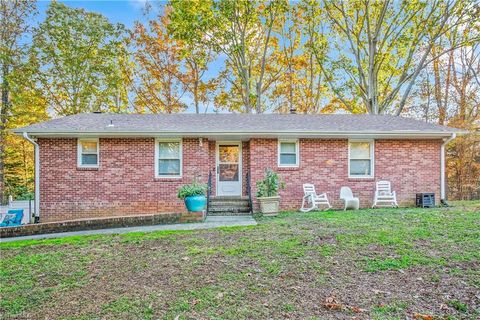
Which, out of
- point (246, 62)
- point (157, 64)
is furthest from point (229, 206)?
point (157, 64)

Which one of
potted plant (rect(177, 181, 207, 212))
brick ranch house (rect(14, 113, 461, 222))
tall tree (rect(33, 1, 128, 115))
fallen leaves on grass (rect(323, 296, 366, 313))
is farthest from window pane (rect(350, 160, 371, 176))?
tall tree (rect(33, 1, 128, 115))

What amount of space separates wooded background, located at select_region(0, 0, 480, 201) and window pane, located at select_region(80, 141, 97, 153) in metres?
9.03

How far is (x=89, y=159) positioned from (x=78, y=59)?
11.3m

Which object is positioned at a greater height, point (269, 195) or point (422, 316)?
point (269, 195)

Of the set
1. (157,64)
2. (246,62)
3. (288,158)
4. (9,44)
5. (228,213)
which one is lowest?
(228,213)

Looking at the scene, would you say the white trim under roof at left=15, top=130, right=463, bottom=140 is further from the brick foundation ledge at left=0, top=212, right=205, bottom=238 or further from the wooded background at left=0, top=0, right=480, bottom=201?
the wooded background at left=0, top=0, right=480, bottom=201

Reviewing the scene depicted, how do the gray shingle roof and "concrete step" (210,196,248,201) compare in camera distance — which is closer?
the gray shingle roof

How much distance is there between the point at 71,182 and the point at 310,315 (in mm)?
9639

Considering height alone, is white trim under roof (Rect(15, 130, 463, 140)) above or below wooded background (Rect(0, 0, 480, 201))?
below

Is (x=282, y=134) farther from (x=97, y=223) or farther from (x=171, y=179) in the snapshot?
(x=97, y=223)

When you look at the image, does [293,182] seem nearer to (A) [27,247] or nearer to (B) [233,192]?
(B) [233,192]

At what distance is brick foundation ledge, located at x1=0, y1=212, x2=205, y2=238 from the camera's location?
7848 mm

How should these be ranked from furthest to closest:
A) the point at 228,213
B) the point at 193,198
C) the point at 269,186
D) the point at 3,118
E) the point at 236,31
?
the point at 236,31 → the point at 3,118 → the point at 228,213 → the point at 269,186 → the point at 193,198

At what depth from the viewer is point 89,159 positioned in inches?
412
